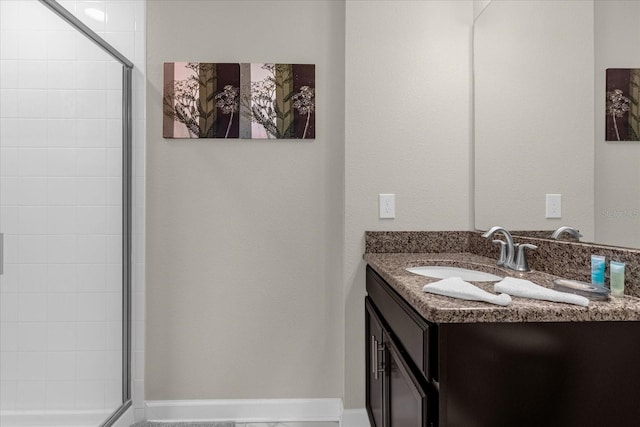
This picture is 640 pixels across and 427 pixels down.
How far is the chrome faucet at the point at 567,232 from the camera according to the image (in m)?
1.30

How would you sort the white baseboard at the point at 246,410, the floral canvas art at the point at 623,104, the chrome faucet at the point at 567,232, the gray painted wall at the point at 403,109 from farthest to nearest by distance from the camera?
the white baseboard at the point at 246,410 → the gray painted wall at the point at 403,109 → the chrome faucet at the point at 567,232 → the floral canvas art at the point at 623,104

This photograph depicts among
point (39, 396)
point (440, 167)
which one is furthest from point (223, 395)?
point (440, 167)

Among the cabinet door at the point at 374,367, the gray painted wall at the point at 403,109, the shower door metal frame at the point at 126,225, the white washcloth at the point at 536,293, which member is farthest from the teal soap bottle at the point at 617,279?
the shower door metal frame at the point at 126,225

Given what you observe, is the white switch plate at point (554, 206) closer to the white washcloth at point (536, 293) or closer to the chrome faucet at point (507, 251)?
the chrome faucet at point (507, 251)

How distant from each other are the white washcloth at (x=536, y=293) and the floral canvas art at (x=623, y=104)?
49cm

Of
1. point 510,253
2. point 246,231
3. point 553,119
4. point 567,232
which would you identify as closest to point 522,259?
point 510,253

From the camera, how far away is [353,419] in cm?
202

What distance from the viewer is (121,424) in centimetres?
198

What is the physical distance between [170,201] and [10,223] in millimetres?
771

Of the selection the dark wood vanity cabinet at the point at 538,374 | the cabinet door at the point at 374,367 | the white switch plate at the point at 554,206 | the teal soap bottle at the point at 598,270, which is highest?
the white switch plate at the point at 554,206

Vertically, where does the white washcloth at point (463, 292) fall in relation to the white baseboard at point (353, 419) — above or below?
above

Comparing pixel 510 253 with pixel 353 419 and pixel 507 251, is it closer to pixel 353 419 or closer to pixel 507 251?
pixel 507 251

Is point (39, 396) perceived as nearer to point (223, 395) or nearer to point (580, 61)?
point (223, 395)

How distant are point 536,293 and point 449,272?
651 millimetres
